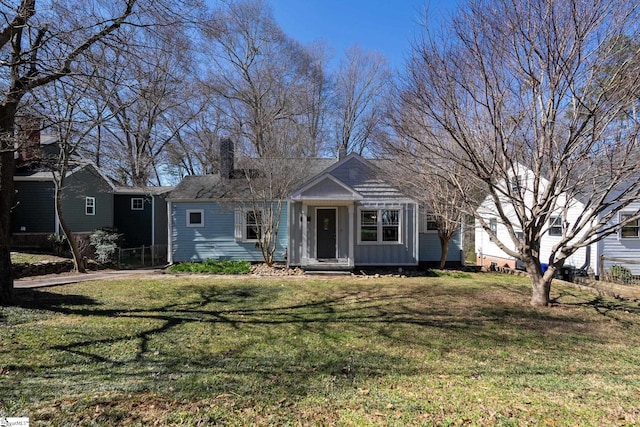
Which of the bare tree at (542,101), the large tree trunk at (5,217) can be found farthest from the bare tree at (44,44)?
the bare tree at (542,101)

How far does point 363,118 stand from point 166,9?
79.0 ft

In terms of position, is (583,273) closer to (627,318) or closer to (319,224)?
(627,318)

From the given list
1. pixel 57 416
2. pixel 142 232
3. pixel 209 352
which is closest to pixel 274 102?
pixel 142 232

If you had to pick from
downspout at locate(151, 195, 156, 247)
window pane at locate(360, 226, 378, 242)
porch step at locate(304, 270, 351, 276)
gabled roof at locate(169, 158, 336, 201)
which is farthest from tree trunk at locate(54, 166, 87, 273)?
window pane at locate(360, 226, 378, 242)

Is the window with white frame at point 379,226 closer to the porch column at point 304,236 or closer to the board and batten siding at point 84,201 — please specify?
the porch column at point 304,236

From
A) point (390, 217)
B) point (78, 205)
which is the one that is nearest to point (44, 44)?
point (390, 217)

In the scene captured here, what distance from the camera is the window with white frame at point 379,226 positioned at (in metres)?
13.4

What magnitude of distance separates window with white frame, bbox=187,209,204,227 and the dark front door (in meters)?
5.27

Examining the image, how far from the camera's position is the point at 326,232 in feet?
44.3

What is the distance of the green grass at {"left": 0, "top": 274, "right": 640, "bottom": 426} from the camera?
3260 millimetres

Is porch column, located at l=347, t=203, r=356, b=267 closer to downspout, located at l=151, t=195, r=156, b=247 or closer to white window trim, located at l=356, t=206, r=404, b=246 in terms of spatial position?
white window trim, located at l=356, t=206, r=404, b=246

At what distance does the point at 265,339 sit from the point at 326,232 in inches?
322

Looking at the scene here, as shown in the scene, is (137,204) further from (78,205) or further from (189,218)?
(189,218)

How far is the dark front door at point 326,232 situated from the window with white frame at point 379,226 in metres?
1.05
